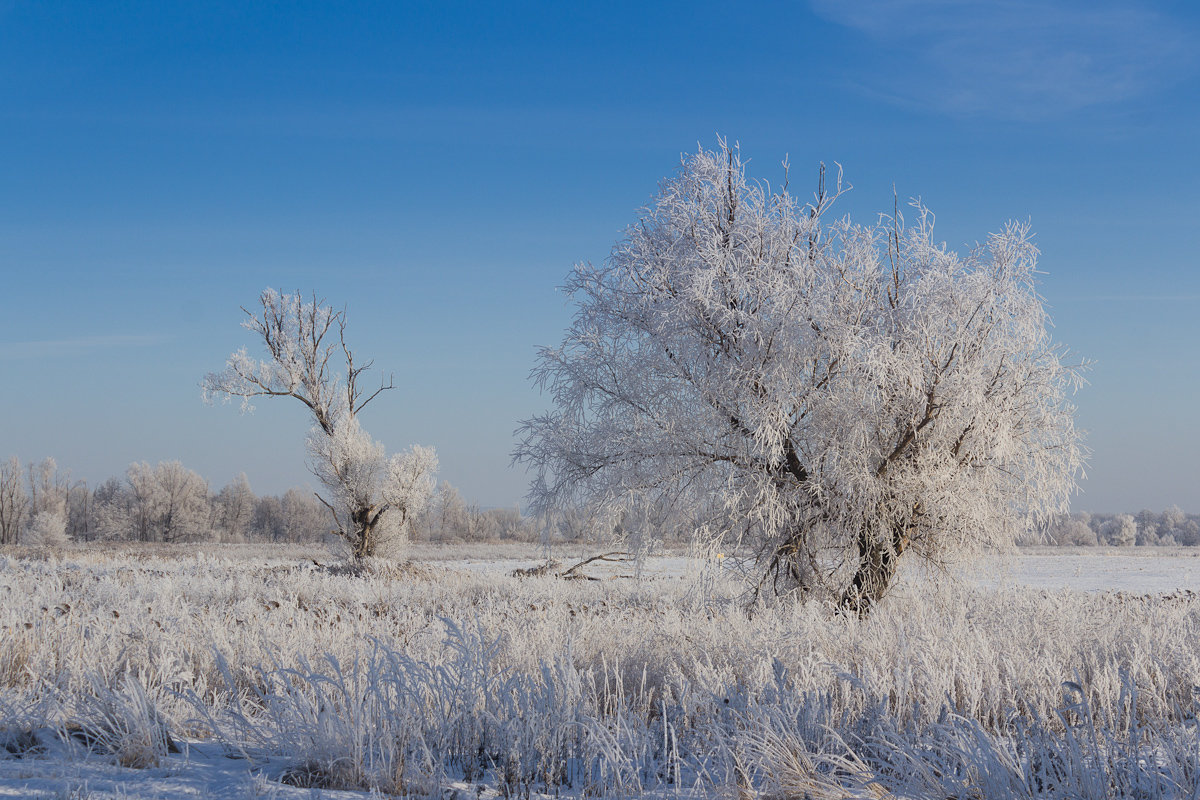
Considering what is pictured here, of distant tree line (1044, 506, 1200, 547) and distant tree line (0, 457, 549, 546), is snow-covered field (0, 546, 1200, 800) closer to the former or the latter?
distant tree line (0, 457, 549, 546)

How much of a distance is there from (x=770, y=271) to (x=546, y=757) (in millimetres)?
6718

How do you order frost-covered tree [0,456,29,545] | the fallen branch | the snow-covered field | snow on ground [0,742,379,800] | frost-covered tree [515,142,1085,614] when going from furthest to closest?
Result: frost-covered tree [0,456,29,545], the fallen branch, frost-covered tree [515,142,1085,614], the snow-covered field, snow on ground [0,742,379,800]

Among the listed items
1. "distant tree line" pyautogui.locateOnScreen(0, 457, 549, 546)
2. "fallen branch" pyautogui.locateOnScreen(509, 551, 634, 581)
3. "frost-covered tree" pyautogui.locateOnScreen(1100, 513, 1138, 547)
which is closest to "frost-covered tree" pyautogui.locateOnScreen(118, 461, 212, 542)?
"distant tree line" pyautogui.locateOnScreen(0, 457, 549, 546)

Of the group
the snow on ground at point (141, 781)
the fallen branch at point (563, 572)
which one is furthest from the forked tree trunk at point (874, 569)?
the fallen branch at point (563, 572)

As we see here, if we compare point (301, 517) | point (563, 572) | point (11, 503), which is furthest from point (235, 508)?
point (563, 572)

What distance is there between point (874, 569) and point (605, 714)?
640cm

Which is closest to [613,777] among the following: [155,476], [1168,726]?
[1168,726]

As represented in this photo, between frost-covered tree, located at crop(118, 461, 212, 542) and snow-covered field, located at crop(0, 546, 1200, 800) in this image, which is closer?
snow-covered field, located at crop(0, 546, 1200, 800)

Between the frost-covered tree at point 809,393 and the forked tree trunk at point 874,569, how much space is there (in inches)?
0.9

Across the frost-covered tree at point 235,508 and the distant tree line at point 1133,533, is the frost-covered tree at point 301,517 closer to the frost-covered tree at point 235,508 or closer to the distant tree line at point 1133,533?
the frost-covered tree at point 235,508

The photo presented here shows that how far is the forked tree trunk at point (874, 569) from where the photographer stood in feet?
32.3

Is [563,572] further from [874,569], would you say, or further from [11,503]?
[11,503]

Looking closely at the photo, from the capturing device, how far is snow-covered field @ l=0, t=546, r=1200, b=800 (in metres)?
3.39

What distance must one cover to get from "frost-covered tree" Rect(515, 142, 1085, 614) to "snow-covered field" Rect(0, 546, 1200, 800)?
89.5 inches
